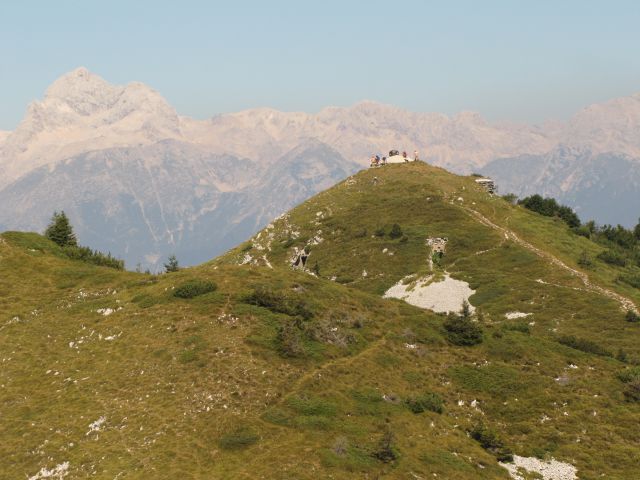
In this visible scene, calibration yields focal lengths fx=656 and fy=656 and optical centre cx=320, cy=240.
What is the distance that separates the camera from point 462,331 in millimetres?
61750

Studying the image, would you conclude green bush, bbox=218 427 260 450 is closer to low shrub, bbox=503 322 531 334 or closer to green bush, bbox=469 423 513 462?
green bush, bbox=469 423 513 462

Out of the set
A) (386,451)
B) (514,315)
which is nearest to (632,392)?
(386,451)

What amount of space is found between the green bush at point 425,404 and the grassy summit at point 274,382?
0.09 metres

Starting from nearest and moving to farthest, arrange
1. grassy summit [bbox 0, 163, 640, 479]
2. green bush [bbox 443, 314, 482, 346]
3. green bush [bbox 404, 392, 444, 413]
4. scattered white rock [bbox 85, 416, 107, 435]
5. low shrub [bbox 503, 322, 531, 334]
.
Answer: grassy summit [bbox 0, 163, 640, 479]
scattered white rock [bbox 85, 416, 107, 435]
green bush [bbox 404, 392, 444, 413]
green bush [bbox 443, 314, 482, 346]
low shrub [bbox 503, 322, 531, 334]

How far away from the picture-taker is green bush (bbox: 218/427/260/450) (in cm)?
4006

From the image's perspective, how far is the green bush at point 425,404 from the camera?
159 ft

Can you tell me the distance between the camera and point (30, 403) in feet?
154

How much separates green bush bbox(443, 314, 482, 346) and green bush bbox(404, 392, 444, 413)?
37.5ft

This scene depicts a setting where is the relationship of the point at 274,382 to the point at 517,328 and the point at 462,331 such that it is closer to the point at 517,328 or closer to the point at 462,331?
the point at 462,331

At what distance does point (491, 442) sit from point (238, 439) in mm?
17845

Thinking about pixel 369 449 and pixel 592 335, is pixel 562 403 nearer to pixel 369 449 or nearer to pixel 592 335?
pixel 369 449

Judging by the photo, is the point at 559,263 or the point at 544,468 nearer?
the point at 544,468

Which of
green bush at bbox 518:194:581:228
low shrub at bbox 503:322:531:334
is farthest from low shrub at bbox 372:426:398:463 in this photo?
green bush at bbox 518:194:581:228

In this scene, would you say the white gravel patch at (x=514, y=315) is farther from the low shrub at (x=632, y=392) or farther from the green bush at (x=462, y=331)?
the low shrub at (x=632, y=392)
